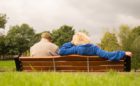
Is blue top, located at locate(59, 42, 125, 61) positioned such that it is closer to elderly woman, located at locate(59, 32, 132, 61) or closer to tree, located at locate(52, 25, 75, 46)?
→ elderly woman, located at locate(59, 32, 132, 61)

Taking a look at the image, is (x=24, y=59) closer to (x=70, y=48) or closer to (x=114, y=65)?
(x=70, y=48)

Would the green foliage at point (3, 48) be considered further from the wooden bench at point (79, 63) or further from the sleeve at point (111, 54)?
the sleeve at point (111, 54)

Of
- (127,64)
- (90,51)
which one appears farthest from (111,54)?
(90,51)

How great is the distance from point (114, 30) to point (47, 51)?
73525 millimetres

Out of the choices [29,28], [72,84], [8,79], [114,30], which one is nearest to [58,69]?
[8,79]

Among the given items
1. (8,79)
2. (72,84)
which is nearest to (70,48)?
(8,79)

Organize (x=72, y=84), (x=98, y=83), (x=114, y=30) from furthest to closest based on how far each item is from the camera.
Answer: (x=114, y=30) → (x=98, y=83) → (x=72, y=84)

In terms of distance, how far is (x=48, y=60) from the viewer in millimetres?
10664

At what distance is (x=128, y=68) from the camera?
406 inches

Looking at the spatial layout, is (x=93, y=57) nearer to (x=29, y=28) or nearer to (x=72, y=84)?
(x=72, y=84)

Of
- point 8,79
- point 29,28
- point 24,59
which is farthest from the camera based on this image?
point 29,28

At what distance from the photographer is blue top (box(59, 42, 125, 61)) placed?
33.4 ft

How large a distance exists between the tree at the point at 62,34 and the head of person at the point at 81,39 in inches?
4007

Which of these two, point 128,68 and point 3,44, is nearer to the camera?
point 128,68
